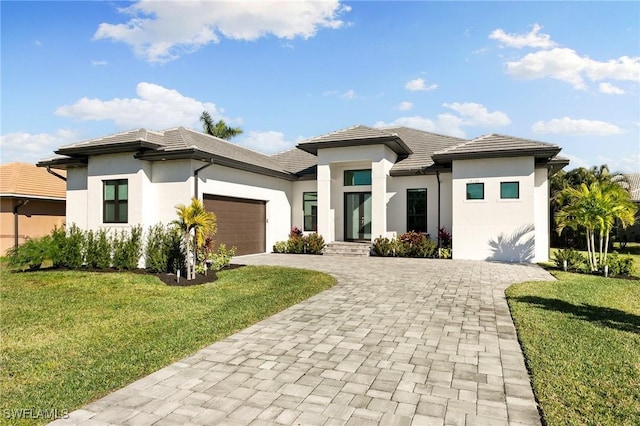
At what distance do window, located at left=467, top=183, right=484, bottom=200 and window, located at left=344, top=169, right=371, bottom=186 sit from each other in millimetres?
5126

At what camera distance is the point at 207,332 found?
19.0ft

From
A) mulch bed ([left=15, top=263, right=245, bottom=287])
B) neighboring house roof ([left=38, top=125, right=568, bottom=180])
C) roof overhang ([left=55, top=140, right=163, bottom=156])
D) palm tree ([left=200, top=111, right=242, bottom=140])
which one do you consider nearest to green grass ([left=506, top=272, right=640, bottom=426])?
neighboring house roof ([left=38, top=125, right=568, bottom=180])

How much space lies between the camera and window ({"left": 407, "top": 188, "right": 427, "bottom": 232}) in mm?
17234

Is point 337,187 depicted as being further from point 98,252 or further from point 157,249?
point 98,252

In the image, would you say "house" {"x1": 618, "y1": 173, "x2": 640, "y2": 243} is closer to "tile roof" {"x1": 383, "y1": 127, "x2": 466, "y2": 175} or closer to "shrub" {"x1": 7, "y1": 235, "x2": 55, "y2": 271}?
"tile roof" {"x1": 383, "y1": 127, "x2": 466, "y2": 175}

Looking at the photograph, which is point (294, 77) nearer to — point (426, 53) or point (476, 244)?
point (426, 53)

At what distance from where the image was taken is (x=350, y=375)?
4.18 meters

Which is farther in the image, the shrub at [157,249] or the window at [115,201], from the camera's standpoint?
the window at [115,201]

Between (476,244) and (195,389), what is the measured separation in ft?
44.7

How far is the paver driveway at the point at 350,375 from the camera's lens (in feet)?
10.9

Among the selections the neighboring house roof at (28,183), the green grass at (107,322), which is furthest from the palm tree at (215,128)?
the green grass at (107,322)

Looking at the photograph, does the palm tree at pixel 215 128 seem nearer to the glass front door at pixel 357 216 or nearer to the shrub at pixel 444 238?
the glass front door at pixel 357 216

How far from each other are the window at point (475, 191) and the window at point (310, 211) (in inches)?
304

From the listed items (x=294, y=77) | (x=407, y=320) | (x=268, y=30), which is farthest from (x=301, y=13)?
(x=407, y=320)
